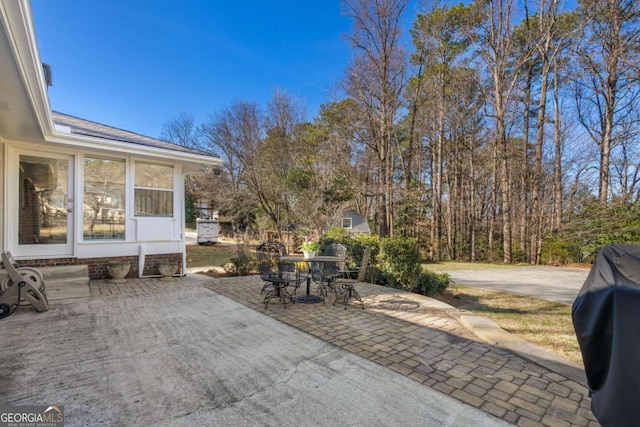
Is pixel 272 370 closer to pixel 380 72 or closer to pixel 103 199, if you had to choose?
pixel 103 199

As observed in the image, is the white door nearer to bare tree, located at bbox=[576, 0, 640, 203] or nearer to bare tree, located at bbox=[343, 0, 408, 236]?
bare tree, located at bbox=[343, 0, 408, 236]

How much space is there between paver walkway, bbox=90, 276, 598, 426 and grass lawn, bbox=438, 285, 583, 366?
28.3 inches

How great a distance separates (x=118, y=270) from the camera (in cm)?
591

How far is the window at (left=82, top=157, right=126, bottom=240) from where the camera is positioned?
5.95 metres

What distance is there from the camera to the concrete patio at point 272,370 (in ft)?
6.86

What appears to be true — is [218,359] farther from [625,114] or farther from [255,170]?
[625,114]

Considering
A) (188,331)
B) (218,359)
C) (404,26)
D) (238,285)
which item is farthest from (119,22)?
(404,26)

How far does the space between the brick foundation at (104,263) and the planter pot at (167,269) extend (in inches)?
8.2

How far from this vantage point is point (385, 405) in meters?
2.19

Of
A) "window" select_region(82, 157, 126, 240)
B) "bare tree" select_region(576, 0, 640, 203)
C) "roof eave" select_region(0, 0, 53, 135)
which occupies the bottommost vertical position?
"window" select_region(82, 157, 126, 240)

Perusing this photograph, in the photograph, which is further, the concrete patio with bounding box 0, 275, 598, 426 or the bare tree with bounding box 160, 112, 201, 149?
the bare tree with bounding box 160, 112, 201, 149

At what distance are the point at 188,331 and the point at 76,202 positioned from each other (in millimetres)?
4120

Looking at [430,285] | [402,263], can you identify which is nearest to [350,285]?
[402,263]

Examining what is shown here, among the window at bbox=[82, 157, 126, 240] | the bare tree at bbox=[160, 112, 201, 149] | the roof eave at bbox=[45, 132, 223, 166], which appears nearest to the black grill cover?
the roof eave at bbox=[45, 132, 223, 166]
